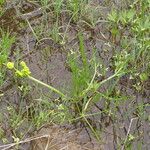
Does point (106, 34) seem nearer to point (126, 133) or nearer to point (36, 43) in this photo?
point (36, 43)

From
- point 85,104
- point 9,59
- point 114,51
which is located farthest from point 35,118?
point 114,51

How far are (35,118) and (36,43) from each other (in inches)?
23.6

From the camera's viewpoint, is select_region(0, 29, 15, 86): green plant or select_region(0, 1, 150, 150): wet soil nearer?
select_region(0, 1, 150, 150): wet soil

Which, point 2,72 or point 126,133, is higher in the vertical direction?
point 2,72

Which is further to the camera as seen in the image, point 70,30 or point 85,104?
point 70,30

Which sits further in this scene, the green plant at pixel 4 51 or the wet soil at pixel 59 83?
the green plant at pixel 4 51

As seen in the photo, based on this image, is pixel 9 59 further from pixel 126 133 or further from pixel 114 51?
pixel 126 133

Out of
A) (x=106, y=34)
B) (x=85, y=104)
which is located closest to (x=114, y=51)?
(x=106, y=34)

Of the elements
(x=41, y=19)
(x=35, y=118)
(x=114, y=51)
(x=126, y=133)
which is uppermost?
(x=41, y=19)

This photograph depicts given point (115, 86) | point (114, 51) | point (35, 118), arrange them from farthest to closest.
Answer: point (114, 51)
point (115, 86)
point (35, 118)

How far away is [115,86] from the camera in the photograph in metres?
2.56

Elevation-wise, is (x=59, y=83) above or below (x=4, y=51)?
below

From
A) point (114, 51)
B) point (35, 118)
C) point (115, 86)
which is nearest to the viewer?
point (35, 118)

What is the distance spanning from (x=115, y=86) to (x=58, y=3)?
0.70 metres
